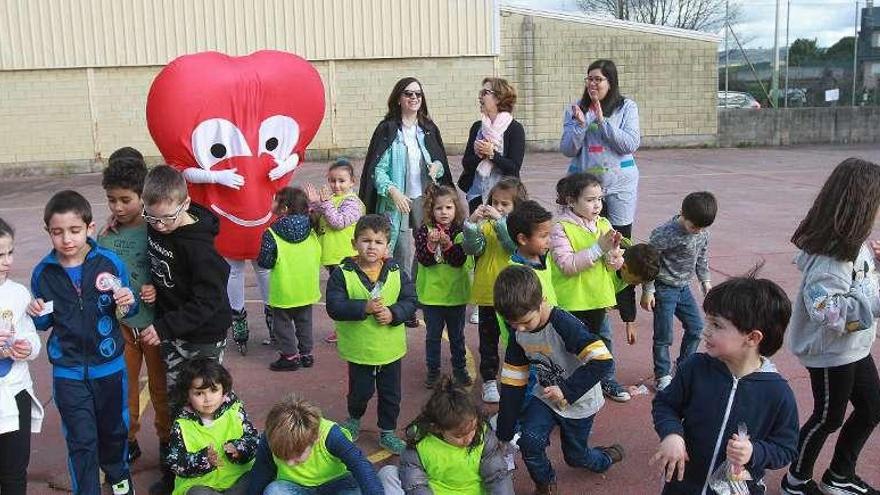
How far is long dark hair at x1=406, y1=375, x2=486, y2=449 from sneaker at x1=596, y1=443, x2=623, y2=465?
36.5 inches

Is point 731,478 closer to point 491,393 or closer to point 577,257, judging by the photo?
point 577,257

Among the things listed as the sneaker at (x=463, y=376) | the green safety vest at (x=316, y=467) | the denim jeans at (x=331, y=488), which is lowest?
the sneaker at (x=463, y=376)

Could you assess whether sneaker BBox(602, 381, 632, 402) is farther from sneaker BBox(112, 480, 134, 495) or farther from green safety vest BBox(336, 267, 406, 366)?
sneaker BBox(112, 480, 134, 495)

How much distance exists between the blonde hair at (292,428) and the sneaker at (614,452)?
1.54 meters

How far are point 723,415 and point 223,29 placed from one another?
19797 mm

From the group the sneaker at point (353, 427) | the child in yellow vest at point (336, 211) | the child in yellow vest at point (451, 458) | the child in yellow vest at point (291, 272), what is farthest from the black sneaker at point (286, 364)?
the child in yellow vest at point (451, 458)

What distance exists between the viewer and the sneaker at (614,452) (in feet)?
13.8

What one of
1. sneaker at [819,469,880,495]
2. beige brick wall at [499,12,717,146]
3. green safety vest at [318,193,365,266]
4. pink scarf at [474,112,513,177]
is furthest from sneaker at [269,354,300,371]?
beige brick wall at [499,12,717,146]

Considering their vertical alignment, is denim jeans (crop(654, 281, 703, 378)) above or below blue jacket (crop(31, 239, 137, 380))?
below

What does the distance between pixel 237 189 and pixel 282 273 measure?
32.8 inches

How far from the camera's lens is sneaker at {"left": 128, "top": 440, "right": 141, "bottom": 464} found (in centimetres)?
444

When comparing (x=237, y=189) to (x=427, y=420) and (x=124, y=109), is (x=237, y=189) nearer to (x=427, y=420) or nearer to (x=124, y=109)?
(x=427, y=420)

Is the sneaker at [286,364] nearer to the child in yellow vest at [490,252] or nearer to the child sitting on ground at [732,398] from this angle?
the child in yellow vest at [490,252]

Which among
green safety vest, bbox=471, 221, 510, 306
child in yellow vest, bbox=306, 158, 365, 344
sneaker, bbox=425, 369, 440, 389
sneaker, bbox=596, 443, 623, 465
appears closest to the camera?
sneaker, bbox=596, 443, 623, 465
